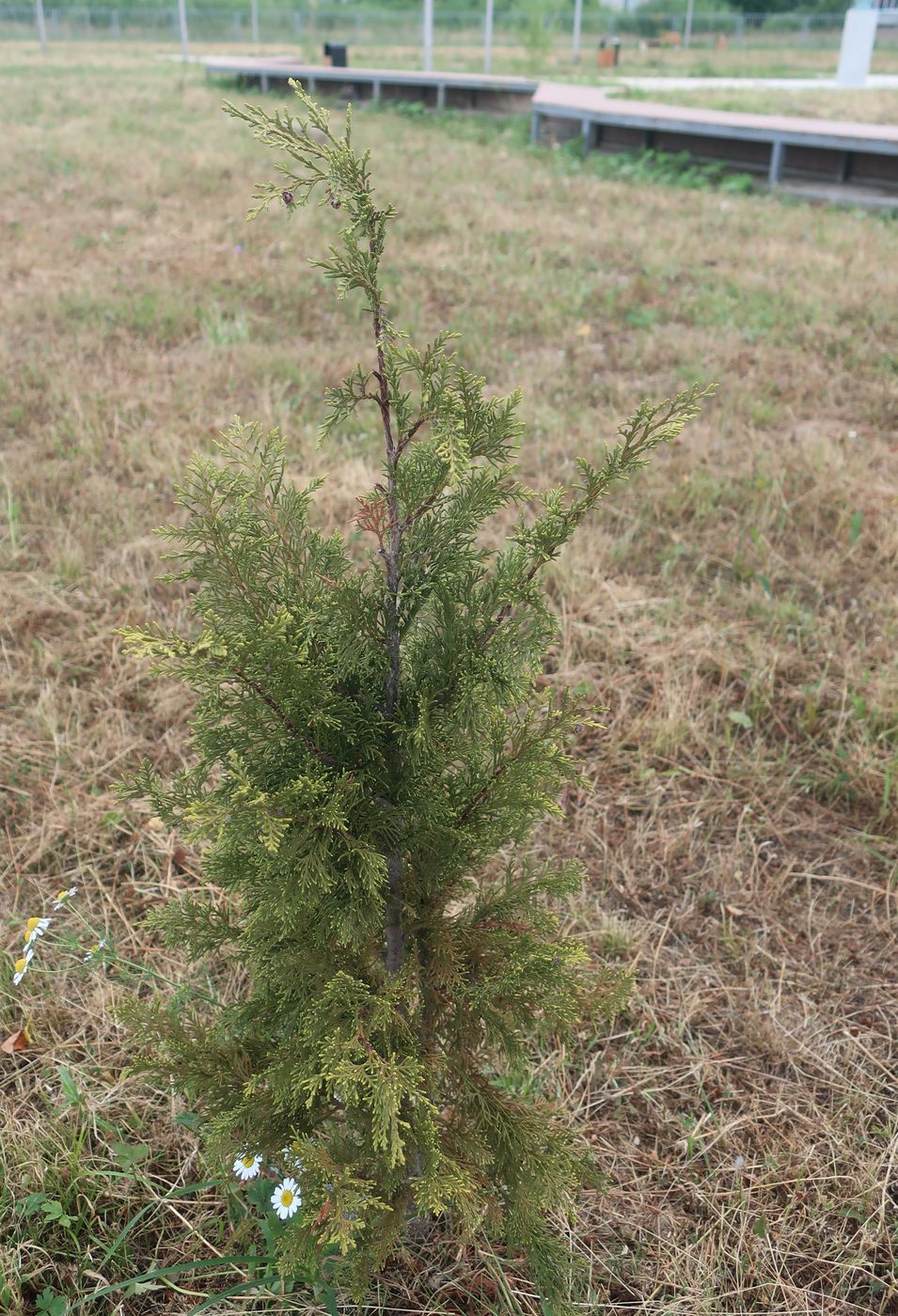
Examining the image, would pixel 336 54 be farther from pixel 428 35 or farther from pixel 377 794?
pixel 377 794

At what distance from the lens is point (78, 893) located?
2564 millimetres

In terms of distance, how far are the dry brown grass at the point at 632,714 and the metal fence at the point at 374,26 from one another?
119 ft

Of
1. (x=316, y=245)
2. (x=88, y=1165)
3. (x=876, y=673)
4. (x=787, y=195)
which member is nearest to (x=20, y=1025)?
(x=88, y=1165)

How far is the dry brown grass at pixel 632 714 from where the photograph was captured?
1.88 meters

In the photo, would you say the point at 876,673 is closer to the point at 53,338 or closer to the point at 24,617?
the point at 24,617

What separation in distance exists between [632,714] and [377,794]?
1979 millimetres

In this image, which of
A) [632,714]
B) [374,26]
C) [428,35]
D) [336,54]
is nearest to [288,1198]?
[632,714]

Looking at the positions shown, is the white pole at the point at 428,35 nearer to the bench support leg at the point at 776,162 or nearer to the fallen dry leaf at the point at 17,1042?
the bench support leg at the point at 776,162

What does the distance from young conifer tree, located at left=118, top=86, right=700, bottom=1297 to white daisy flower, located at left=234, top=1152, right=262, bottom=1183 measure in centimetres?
4

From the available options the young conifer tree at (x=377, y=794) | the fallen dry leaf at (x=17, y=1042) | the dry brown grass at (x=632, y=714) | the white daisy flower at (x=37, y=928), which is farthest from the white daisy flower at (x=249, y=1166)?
the fallen dry leaf at (x=17, y=1042)

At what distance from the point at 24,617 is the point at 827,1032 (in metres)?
2.92

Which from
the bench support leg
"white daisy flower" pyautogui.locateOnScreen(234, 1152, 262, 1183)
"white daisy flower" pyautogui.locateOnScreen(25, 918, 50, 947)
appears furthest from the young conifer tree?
the bench support leg

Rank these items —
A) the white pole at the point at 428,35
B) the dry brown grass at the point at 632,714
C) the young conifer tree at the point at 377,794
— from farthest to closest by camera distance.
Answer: the white pole at the point at 428,35 → the dry brown grass at the point at 632,714 → the young conifer tree at the point at 377,794

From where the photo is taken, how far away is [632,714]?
10.8 feet
